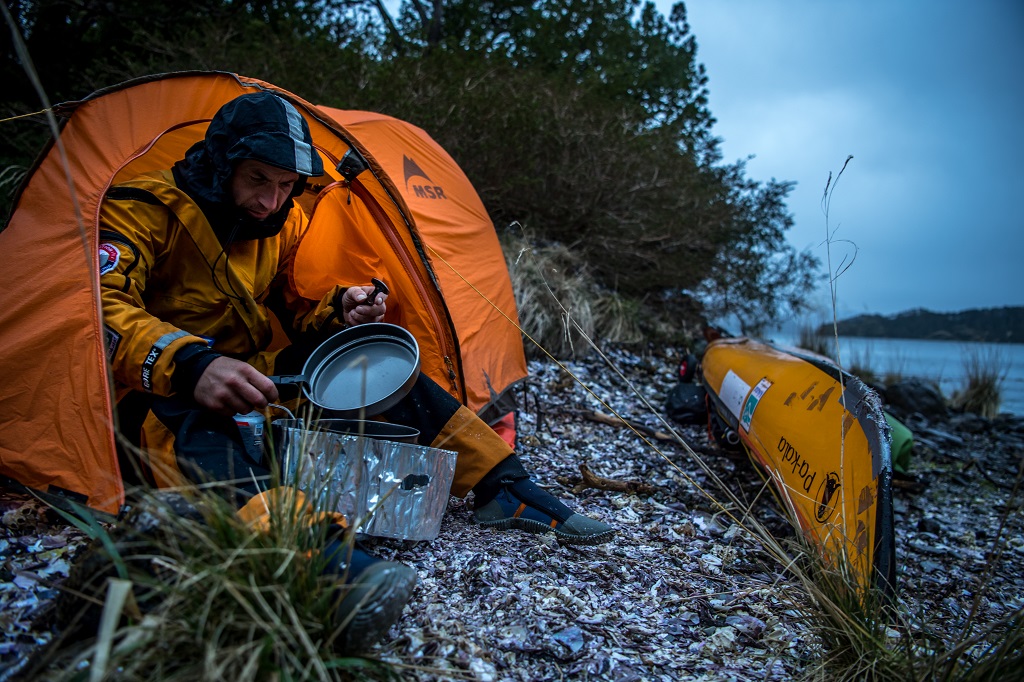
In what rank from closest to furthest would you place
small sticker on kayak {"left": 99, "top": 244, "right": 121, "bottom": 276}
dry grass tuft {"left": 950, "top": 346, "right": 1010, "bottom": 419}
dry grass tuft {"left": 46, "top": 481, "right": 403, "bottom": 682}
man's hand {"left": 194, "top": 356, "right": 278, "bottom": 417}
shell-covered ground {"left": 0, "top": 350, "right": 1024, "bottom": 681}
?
dry grass tuft {"left": 46, "top": 481, "right": 403, "bottom": 682}
shell-covered ground {"left": 0, "top": 350, "right": 1024, "bottom": 681}
man's hand {"left": 194, "top": 356, "right": 278, "bottom": 417}
small sticker on kayak {"left": 99, "top": 244, "right": 121, "bottom": 276}
dry grass tuft {"left": 950, "top": 346, "right": 1010, "bottom": 419}

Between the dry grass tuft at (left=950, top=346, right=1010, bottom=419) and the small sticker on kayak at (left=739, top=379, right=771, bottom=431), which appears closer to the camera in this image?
the small sticker on kayak at (left=739, top=379, right=771, bottom=431)

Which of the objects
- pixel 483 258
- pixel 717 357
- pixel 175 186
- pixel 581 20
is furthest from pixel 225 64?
pixel 581 20

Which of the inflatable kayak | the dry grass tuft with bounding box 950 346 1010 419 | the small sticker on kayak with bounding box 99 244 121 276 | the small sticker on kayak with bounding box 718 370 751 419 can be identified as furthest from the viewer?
the dry grass tuft with bounding box 950 346 1010 419

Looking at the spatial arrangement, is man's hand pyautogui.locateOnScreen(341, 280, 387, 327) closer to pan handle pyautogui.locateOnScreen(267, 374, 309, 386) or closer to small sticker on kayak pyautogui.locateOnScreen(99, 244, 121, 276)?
pan handle pyautogui.locateOnScreen(267, 374, 309, 386)

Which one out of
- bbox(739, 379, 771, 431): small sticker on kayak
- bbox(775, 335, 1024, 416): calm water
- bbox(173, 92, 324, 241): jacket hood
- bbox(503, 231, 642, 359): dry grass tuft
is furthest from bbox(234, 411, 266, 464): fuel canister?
bbox(775, 335, 1024, 416): calm water

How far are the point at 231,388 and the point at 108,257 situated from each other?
2.07ft

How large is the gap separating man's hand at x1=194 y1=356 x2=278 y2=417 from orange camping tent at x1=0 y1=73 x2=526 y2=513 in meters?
0.27

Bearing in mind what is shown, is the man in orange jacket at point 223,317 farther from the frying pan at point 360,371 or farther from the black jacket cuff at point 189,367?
the frying pan at point 360,371

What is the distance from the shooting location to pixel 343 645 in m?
1.48

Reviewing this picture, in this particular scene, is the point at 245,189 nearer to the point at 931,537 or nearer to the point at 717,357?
the point at 717,357

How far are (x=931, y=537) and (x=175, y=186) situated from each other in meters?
4.18

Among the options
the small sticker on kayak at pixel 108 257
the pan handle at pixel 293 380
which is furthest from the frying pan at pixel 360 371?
the small sticker on kayak at pixel 108 257

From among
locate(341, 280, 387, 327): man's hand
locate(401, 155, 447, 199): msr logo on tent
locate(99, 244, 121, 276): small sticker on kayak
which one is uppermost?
locate(401, 155, 447, 199): msr logo on tent

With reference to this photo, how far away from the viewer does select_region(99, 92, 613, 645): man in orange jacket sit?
2.02 m
